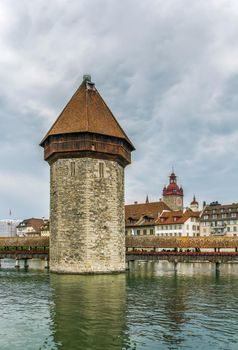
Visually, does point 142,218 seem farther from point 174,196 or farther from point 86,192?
point 86,192

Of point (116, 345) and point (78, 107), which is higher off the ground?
point (78, 107)

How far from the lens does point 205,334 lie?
473 inches

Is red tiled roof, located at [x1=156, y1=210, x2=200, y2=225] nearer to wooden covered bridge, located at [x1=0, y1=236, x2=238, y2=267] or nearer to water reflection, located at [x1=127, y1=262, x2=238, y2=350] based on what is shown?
wooden covered bridge, located at [x1=0, y1=236, x2=238, y2=267]

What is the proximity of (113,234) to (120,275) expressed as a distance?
2.54 meters

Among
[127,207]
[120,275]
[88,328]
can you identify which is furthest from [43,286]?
[127,207]

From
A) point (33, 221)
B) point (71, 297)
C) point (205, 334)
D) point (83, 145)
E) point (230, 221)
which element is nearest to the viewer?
point (205, 334)

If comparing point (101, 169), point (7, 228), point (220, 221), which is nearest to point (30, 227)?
point (7, 228)

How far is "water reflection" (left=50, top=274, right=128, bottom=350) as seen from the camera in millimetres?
11211

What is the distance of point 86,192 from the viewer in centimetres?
2781

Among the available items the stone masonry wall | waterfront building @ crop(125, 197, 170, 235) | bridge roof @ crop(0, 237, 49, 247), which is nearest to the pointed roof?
the stone masonry wall

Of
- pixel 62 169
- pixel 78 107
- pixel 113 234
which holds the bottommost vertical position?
pixel 113 234

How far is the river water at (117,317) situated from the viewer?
1120 centimetres

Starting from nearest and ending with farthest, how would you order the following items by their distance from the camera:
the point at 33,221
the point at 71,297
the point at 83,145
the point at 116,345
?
1. the point at 116,345
2. the point at 71,297
3. the point at 83,145
4. the point at 33,221

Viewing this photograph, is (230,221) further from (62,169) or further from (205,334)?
(205,334)
